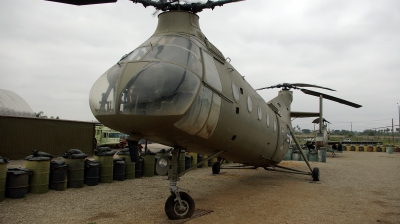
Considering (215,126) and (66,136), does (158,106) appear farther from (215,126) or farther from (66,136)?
(66,136)

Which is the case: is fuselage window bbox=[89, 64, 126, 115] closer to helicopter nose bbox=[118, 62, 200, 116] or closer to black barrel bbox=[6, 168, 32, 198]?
helicopter nose bbox=[118, 62, 200, 116]

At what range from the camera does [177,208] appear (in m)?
5.38

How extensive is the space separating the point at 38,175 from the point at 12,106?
4138cm

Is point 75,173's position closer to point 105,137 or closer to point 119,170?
point 119,170

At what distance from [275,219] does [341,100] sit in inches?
332

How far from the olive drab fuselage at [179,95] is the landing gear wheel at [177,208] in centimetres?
100

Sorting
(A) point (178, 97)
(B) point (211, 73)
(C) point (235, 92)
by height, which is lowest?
(A) point (178, 97)

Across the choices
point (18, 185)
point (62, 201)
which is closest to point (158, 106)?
point (62, 201)

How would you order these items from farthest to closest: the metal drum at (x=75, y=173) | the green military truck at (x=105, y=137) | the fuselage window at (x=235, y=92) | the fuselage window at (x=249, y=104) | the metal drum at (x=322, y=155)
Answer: the green military truck at (x=105, y=137) → the metal drum at (x=322, y=155) → the metal drum at (x=75, y=173) → the fuselage window at (x=249, y=104) → the fuselage window at (x=235, y=92)

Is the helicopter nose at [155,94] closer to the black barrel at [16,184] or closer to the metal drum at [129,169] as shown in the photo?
the black barrel at [16,184]

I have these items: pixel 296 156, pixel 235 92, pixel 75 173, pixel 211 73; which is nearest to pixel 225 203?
pixel 235 92

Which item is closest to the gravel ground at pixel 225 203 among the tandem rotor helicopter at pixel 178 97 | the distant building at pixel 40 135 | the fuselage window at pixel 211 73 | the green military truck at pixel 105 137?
the tandem rotor helicopter at pixel 178 97

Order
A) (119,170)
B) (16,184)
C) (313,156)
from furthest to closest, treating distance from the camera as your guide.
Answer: (313,156) < (119,170) < (16,184)

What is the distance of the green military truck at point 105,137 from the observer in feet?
87.5
